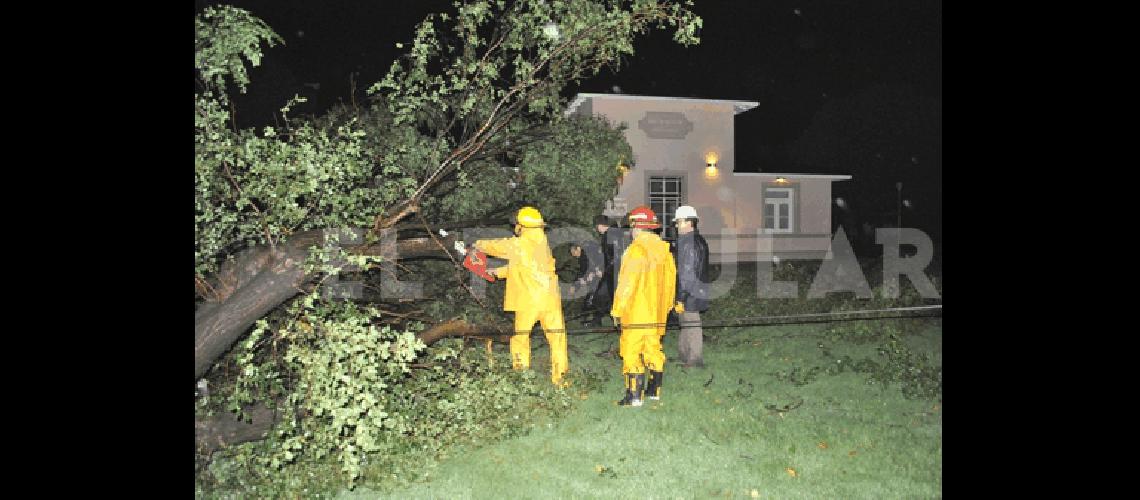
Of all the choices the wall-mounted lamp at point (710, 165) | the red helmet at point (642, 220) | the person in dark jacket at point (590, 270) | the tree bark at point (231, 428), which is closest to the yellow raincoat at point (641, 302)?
the red helmet at point (642, 220)

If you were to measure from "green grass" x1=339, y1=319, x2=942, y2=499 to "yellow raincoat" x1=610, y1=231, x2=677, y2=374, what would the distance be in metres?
0.42

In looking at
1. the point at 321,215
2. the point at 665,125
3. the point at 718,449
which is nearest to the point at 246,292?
the point at 321,215

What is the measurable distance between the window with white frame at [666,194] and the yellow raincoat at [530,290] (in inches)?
556

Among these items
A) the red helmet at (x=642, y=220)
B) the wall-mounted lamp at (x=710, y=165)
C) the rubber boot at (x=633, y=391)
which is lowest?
the rubber boot at (x=633, y=391)

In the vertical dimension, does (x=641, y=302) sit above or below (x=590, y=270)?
below

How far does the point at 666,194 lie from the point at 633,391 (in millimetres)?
14853

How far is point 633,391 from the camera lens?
663cm

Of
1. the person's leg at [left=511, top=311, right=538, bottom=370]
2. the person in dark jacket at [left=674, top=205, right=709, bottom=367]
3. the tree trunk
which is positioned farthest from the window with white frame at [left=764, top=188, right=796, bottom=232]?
the tree trunk

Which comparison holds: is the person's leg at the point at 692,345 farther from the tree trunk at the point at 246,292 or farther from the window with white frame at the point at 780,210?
the window with white frame at the point at 780,210

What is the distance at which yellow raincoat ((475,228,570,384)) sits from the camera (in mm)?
6809

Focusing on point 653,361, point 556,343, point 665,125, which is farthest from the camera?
point 665,125

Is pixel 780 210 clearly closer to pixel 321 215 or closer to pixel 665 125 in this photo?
pixel 665 125

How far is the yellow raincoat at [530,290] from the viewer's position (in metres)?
6.81
